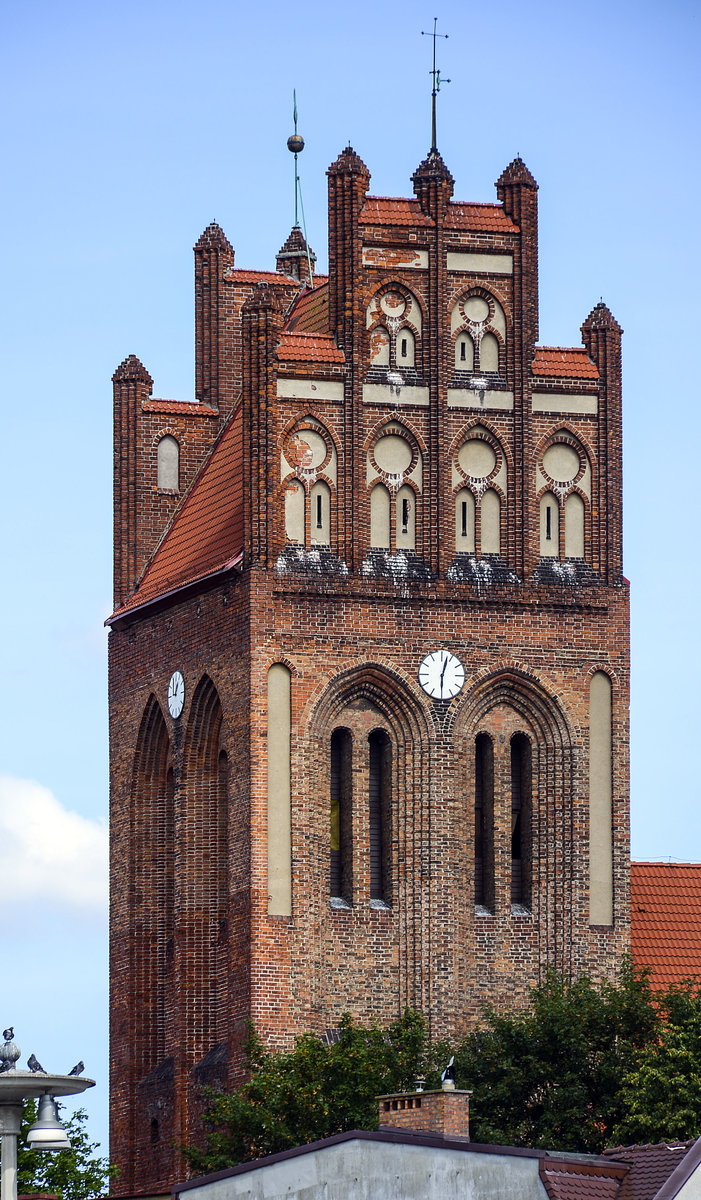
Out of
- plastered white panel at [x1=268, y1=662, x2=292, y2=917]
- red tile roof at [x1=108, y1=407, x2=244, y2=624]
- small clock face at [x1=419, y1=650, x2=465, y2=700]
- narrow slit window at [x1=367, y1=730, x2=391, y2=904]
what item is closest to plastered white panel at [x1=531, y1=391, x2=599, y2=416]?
small clock face at [x1=419, y1=650, x2=465, y2=700]

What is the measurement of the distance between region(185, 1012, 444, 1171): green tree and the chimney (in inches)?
254

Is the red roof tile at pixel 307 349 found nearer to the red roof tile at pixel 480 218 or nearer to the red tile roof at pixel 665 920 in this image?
the red roof tile at pixel 480 218

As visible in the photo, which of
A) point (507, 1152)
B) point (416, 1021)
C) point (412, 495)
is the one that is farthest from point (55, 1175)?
point (507, 1152)

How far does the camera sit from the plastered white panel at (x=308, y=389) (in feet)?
229

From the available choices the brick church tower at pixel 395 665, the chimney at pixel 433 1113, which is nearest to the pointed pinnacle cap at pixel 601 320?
the brick church tower at pixel 395 665

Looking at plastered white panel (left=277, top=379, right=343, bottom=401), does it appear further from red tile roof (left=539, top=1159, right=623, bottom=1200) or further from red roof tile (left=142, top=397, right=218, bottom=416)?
red tile roof (left=539, top=1159, right=623, bottom=1200)

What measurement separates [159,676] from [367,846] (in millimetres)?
5604

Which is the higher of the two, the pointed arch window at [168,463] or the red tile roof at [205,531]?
the pointed arch window at [168,463]

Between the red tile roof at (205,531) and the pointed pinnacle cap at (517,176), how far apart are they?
256 inches

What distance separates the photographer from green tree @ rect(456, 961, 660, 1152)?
6369 centimetres

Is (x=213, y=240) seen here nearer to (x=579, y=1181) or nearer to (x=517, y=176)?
(x=517, y=176)

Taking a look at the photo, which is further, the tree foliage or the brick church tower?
the brick church tower

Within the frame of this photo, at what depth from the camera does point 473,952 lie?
2731 inches

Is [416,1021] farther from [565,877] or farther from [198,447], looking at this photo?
[198,447]
